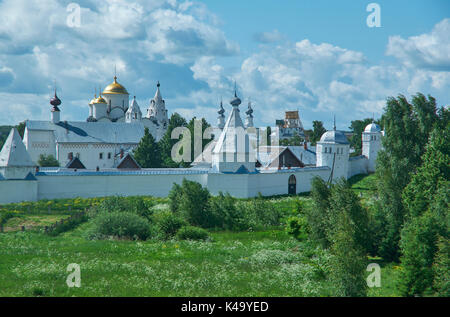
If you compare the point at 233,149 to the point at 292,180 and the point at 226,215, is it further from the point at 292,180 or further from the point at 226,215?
the point at 226,215

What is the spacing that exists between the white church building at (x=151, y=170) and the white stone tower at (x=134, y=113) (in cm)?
473

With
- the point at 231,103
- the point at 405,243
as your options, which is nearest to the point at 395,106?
the point at 231,103

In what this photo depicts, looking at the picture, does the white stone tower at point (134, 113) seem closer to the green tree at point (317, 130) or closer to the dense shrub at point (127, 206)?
the green tree at point (317, 130)

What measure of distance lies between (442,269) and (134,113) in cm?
4697

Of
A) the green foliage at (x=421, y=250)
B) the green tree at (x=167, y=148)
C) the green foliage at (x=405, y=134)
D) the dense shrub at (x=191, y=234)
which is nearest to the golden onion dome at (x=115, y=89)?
the green tree at (x=167, y=148)

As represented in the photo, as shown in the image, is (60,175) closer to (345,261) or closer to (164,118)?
(345,261)

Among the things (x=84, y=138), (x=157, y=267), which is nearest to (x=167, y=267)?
(x=157, y=267)

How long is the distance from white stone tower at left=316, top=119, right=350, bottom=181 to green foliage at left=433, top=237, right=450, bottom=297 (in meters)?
24.2

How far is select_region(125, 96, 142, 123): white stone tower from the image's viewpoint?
5634 centimetres

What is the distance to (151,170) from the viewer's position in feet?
107

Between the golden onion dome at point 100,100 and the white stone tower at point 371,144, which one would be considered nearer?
the white stone tower at point 371,144

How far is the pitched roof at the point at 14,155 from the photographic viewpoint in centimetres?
2805

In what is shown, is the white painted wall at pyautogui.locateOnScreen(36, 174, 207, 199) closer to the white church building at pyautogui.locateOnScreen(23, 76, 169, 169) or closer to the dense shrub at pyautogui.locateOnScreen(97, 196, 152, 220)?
the dense shrub at pyautogui.locateOnScreen(97, 196, 152, 220)

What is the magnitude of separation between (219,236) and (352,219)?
618 cm
